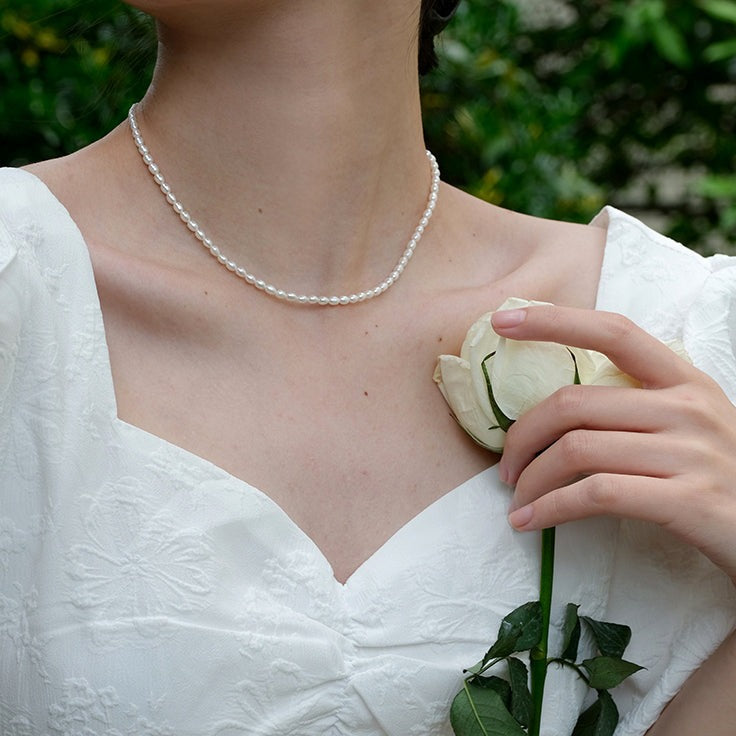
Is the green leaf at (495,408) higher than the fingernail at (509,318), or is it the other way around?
the fingernail at (509,318)

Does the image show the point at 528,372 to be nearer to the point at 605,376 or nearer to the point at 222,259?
the point at 605,376

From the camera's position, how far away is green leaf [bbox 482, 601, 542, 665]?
138cm

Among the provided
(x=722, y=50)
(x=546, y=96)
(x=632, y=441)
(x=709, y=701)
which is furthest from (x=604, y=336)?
(x=722, y=50)

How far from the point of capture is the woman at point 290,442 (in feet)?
4.29

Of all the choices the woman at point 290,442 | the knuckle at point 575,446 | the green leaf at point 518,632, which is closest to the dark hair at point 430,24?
the woman at point 290,442

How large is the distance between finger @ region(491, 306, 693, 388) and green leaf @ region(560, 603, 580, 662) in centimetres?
29

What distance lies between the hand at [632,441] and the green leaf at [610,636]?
15 centimetres

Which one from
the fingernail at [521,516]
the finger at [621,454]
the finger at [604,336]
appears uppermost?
the finger at [604,336]

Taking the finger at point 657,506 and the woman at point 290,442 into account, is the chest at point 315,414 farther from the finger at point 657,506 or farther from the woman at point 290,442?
the finger at point 657,506

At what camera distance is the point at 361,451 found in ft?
4.88

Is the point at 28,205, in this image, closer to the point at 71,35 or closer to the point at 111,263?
the point at 111,263

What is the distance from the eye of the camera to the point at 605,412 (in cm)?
136

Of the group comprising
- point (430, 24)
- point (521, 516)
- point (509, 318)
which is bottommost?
point (521, 516)

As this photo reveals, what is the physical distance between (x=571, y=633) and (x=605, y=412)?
0.28 meters
